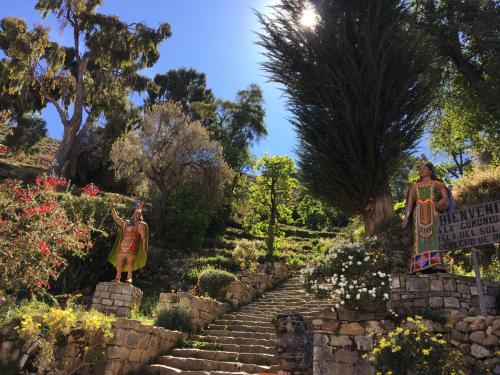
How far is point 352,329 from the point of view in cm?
705

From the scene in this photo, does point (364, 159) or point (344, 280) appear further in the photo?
point (364, 159)

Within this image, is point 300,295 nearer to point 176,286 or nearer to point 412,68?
point 176,286

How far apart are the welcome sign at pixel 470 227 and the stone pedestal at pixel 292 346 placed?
2725mm

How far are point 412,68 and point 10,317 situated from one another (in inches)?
482

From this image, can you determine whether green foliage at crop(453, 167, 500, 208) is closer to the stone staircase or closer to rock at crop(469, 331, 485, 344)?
the stone staircase

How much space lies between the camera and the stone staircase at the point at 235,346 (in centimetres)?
835

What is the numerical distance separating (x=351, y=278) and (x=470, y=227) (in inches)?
91.5

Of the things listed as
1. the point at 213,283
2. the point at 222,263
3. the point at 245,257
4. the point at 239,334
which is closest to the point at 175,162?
the point at 222,263

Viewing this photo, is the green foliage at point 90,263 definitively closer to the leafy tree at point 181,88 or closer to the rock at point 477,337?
the rock at point 477,337

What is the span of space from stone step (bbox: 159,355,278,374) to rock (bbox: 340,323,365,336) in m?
1.80

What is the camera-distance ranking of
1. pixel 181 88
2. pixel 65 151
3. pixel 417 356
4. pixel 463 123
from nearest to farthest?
pixel 417 356, pixel 463 123, pixel 65 151, pixel 181 88

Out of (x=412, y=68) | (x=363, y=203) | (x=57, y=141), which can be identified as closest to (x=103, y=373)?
(x=363, y=203)

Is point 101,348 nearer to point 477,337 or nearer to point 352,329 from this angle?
point 352,329

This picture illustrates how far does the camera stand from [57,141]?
5412 cm
